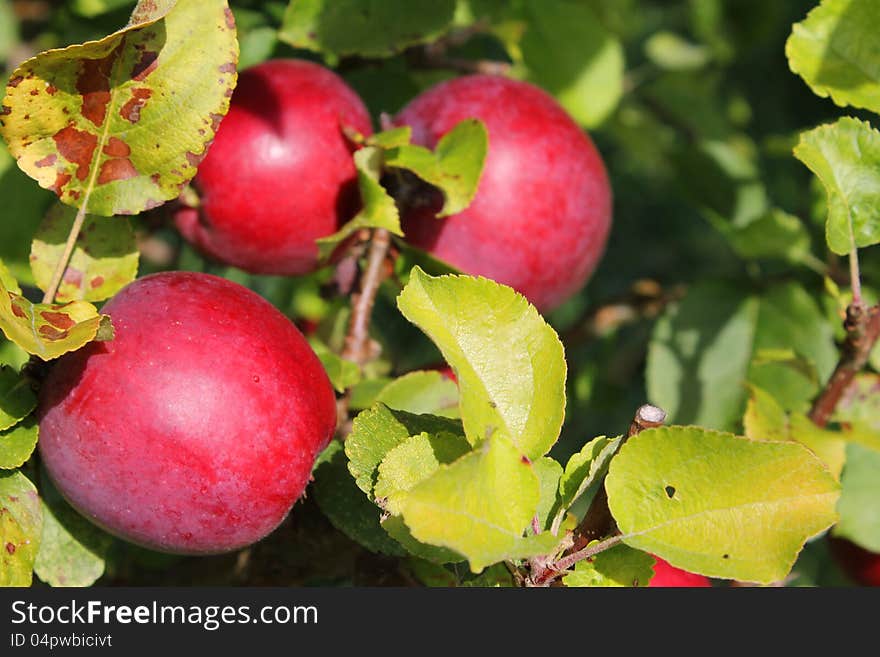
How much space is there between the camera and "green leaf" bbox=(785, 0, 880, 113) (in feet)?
3.13

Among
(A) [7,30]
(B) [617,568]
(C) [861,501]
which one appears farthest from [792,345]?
(A) [7,30]

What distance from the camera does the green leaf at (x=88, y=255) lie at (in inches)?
35.5

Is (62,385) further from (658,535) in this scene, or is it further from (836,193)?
(836,193)

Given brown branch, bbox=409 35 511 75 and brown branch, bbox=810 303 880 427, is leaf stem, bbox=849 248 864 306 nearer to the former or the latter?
brown branch, bbox=810 303 880 427

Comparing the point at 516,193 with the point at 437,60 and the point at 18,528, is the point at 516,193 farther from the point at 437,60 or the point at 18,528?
the point at 18,528

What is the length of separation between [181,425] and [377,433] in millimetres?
154

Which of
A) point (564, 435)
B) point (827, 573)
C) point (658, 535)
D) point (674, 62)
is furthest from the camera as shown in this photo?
point (674, 62)

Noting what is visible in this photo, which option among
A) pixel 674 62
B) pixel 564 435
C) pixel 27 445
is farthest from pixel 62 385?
pixel 674 62

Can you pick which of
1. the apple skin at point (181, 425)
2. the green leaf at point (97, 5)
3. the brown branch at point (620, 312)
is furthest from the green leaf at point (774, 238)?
the green leaf at point (97, 5)

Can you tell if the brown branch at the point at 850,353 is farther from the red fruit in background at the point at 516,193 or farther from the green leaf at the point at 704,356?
the red fruit in background at the point at 516,193

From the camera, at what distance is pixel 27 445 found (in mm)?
813

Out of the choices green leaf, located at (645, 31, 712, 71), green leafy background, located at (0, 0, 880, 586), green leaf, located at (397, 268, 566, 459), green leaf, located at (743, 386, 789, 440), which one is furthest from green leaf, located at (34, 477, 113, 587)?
green leaf, located at (645, 31, 712, 71)

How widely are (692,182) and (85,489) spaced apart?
40.7 inches

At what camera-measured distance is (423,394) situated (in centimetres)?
99
